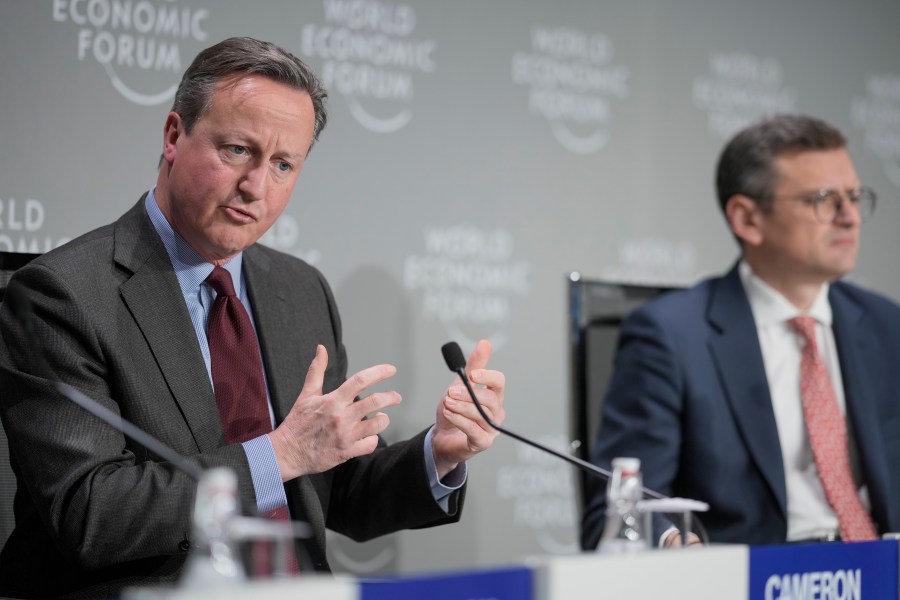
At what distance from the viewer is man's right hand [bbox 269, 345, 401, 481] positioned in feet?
5.91

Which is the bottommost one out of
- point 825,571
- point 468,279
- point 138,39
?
point 825,571

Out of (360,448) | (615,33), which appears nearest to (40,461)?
(360,448)

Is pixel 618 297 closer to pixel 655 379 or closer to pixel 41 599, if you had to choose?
pixel 655 379

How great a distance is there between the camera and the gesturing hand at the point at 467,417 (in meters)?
2.00

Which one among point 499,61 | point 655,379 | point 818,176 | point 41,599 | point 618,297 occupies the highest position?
point 499,61

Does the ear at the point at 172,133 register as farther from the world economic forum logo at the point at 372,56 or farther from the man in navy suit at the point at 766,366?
the man in navy suit at the point at 766,366

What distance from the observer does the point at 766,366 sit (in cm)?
289

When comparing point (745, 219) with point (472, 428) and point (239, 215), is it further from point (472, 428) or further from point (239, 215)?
point (239, 215)

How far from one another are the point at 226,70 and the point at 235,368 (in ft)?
1.73

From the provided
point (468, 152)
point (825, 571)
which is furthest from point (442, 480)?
point (468, 152)

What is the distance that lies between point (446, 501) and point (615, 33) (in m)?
1.97

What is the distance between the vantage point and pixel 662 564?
4.40ft

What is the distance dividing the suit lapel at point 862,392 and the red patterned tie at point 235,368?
154 cm

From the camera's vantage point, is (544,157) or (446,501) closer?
(446,501)
